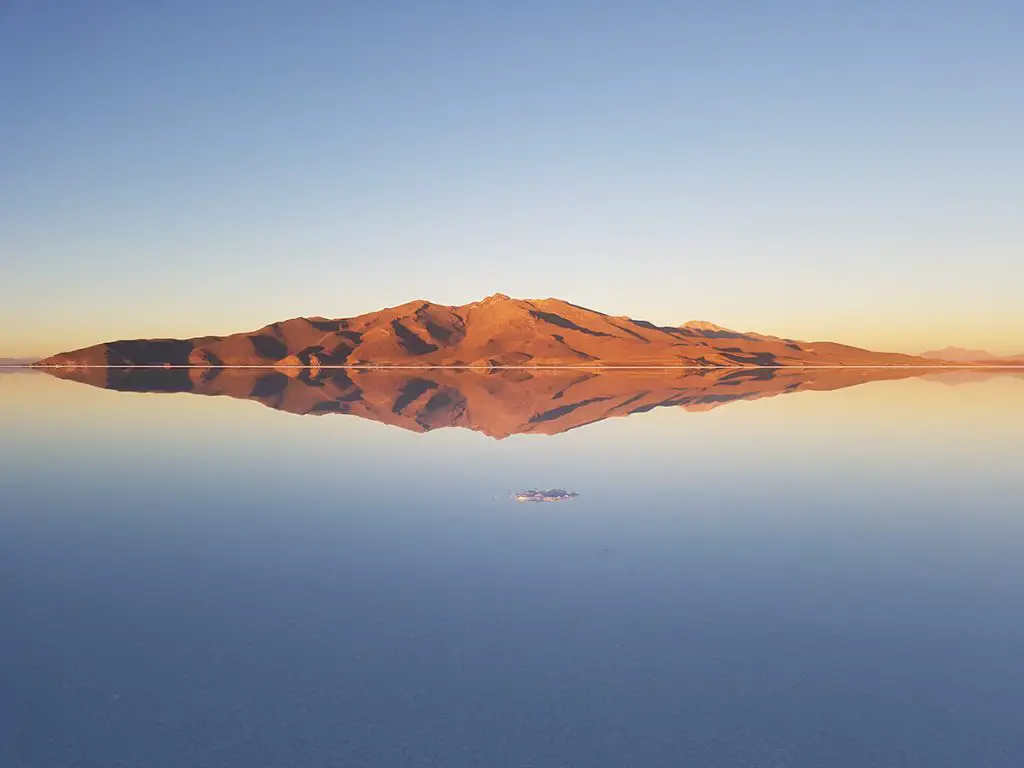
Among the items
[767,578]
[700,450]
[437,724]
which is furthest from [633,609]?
[700,450]

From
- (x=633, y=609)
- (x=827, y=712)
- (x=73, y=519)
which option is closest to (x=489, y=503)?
(x=633, y=609)

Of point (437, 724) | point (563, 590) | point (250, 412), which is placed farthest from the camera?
point (250, 412)

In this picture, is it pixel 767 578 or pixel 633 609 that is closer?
pixel 633 609

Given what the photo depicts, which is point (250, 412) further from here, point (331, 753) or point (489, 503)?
point (331, 753)

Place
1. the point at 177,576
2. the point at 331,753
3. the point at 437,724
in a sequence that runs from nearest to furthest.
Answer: the point at 331,753
the point at 437,724
the point at 177,576

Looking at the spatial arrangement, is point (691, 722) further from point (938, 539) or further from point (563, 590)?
point (938, 539)

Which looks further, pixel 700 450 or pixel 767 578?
pixel 700 450
